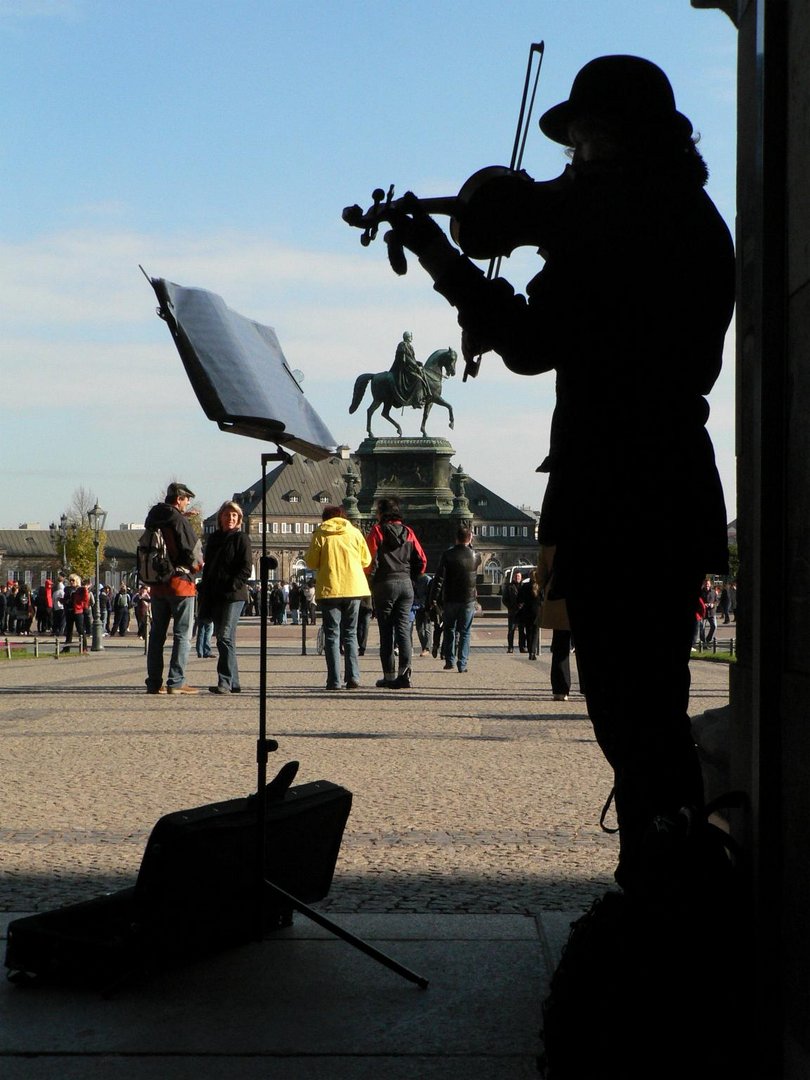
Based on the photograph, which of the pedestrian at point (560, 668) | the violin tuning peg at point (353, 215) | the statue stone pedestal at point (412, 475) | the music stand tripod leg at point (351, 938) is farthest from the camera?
the statue stone pedestal at point (412, 475)

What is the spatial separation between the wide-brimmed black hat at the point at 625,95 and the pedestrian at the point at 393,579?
12536 mm

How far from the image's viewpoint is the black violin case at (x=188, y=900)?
3.78 metres

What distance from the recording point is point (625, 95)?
325 centimetres

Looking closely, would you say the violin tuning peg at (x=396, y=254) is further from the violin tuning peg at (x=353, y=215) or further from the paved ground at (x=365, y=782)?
the paved ground at (x=365, y=782)

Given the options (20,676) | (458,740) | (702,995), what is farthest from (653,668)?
(20,676)

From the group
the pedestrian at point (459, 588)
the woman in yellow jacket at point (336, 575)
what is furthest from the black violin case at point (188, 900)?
the pedestrian at point (459, 588)

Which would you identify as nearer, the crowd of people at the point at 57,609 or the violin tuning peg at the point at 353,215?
the violin tuning peg at the point at 353,215

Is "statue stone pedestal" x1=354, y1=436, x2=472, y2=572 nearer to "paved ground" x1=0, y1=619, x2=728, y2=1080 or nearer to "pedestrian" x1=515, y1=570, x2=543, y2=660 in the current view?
"pedestrian" x1=515, y1=570, x2=543, y2=660

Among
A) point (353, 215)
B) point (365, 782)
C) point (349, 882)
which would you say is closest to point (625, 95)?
point (353, 215)

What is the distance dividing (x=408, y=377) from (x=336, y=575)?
2080 inches

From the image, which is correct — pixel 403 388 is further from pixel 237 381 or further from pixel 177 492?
pixel 237 381

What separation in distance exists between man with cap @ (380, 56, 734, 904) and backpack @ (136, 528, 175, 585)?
36.5ft

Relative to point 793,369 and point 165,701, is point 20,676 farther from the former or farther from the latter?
point 793,369

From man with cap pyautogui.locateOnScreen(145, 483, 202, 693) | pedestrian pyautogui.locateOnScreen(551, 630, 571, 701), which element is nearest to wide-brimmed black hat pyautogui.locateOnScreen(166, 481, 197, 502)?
man with cap pyautogui.locateOnScreen(145, 483, 202, 693)
